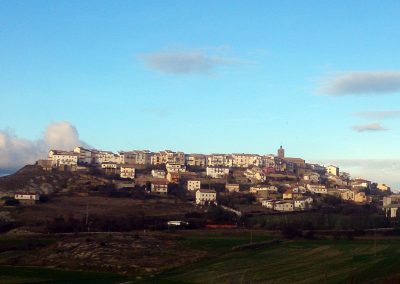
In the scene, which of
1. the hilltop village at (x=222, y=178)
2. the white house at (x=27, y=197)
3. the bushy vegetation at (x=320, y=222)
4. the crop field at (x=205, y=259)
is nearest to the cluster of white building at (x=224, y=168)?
the hilltop village at (x=222, y=178)

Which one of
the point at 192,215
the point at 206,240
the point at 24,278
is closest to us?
the point at 24,278

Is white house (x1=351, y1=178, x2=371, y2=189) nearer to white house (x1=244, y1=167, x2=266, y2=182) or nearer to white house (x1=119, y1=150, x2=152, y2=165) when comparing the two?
white house (x1=244, y1=167, x2=266, y2=182)

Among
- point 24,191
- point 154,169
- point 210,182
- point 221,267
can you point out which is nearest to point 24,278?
point 221,267

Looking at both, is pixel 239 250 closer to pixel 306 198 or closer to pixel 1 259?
pixel 1 259

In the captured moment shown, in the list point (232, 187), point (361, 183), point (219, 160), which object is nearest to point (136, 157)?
point (219, 160)

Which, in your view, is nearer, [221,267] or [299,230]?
[221,267]

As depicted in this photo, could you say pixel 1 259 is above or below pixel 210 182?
below

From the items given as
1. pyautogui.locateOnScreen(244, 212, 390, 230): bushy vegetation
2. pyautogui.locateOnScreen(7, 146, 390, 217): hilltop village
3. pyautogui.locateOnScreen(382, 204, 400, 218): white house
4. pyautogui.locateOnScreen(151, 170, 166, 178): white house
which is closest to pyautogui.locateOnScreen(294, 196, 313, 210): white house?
pyautogui.locateOnScreen(7, 146, 390, 217): hilltop village
